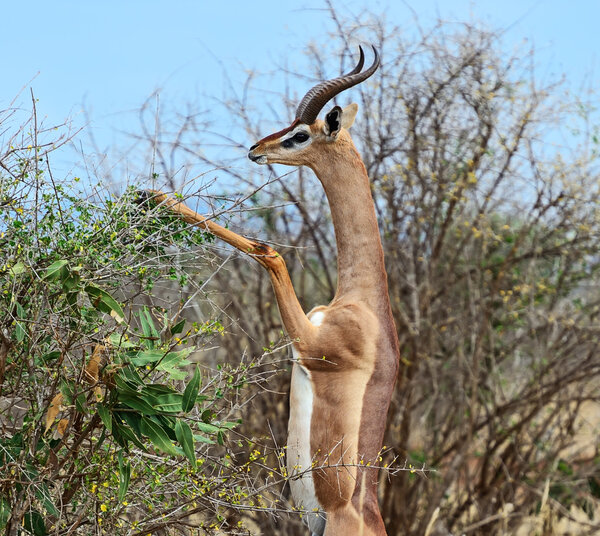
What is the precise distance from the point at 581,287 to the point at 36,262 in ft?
17.4

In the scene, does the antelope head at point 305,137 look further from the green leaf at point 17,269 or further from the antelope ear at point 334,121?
the green leaf at point 17,269

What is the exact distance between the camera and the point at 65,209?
2.68 meters

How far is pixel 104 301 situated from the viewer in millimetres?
2500

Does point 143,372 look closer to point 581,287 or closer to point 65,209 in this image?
point 65,209

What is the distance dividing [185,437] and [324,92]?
4.55 ft

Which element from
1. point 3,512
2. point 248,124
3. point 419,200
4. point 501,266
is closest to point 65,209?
point 3,512

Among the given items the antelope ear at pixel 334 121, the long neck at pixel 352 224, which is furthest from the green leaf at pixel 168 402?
the antelope ear at pixel 334 121

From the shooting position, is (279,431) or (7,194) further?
(279,431)

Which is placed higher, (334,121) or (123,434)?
(334,121)

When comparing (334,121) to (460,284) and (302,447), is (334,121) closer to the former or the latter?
(302,447)

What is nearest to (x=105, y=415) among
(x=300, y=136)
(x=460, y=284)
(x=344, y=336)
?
(x=344, y=336)

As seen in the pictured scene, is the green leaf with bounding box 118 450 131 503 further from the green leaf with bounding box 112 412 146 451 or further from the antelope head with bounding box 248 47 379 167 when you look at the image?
the antelope head with bounding box 248 47 379 167

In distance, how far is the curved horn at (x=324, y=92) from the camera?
121 inches

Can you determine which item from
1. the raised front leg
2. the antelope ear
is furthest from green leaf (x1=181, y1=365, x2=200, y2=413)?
the antelope ear
